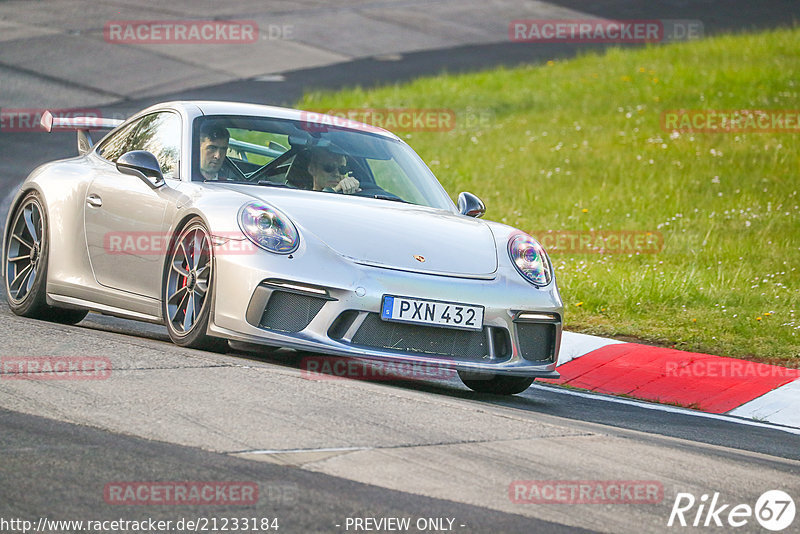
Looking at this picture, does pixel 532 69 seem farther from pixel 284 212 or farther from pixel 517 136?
pixel 284 212

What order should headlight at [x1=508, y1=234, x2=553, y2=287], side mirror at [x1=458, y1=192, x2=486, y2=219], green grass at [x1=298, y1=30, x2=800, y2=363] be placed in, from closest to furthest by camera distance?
headlight at [x1=508, y1=234, x2=553, y2=287] < side mirror at [x1=458, y1=192, x2=486, y2=219] < green grass at [x1=298, y1=30, x2=800, y2=363]

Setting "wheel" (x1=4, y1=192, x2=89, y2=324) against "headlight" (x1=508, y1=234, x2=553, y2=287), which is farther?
"wheel" (x1=4, y1=192, x2=89, y2=324)

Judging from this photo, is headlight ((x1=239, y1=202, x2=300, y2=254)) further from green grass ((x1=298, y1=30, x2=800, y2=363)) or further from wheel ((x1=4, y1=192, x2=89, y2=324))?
green grass ((x1=298, y1=30, x2=800, y2=363))

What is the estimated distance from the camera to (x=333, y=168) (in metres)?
6.98

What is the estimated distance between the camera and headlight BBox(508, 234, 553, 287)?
6418 mm

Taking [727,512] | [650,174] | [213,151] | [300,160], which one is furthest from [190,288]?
[650,174]

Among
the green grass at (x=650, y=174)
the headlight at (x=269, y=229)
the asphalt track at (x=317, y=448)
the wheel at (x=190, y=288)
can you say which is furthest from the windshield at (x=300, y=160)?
the green grass at (x=650, y=174)

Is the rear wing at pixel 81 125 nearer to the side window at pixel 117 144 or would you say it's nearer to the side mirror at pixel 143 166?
the side window at pixel 117 144

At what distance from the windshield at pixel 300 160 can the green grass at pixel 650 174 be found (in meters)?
2.60

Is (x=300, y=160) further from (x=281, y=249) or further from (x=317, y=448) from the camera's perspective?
(x=317, y=448)

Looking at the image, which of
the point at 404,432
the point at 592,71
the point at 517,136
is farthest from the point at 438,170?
the point at 404,432

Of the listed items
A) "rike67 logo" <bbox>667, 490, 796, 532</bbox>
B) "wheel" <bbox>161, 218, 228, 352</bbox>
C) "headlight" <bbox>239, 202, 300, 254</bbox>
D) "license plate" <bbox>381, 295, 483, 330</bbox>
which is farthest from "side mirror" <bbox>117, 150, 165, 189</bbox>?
"rike67 logo" <bbox>667, 490, 796, 532</bbox>

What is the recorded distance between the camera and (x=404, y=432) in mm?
4652

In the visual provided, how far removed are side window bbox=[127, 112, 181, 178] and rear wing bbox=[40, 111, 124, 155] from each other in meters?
0.55
